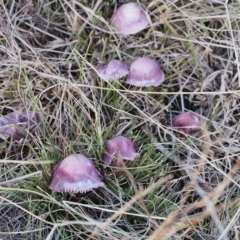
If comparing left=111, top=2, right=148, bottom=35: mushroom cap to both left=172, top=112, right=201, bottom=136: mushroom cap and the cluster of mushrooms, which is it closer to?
the cluster of mushrooms

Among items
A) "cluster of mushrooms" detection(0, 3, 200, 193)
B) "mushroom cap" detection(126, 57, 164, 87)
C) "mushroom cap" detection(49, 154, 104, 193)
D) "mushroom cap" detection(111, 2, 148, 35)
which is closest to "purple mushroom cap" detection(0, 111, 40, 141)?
"cluster of mushrooms" detection(0, 3, 200, 193)

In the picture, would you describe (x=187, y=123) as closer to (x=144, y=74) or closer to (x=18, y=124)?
→ (x=144, y=74)

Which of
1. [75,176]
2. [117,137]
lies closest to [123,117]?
[117,137]

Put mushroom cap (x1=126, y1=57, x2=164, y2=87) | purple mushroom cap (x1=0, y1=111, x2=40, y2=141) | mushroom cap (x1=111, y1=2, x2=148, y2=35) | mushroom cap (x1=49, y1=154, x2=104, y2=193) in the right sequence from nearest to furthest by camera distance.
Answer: mushroom cap (x1=49, y1=154, x2=104, y2=193) → purple mushroom cap (x1=0, y1=111, x2=40, y2=141) → mushroom cap (x1=126, y1=57, x2=164, y2=87) → mushroom cap (x1=111, y1=2, x2=148, y2=35)

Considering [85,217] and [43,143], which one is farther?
[43,143]

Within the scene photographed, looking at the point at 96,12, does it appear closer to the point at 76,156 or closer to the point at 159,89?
the point at 159,89

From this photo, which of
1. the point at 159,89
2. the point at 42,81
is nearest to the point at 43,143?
the point at 42,81
